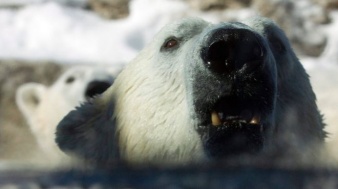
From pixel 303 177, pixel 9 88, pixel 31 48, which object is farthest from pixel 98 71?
pixel 303 177

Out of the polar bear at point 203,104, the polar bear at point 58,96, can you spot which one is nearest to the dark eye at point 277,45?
the polar bear at point 203,104

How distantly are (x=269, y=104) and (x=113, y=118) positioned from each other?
2.41ft

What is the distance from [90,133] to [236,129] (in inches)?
31.1

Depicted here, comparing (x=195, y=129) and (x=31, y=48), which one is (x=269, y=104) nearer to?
(x=195, y=129)

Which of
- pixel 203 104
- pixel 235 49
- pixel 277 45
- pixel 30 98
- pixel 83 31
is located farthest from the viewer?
pixel 83 31

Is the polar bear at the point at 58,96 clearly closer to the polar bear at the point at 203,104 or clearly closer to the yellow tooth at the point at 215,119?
the polar bear at the point at 203,104

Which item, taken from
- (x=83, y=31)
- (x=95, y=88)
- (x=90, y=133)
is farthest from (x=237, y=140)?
(x=83, y=31)

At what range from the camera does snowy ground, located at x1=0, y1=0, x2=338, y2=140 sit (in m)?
7.85

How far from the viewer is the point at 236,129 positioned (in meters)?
1.48

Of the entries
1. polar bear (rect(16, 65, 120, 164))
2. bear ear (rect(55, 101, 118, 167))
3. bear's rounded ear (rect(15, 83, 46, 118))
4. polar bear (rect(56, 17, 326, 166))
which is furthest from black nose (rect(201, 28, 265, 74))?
bear's rounded ear (rect(15, 83, 46, 118))

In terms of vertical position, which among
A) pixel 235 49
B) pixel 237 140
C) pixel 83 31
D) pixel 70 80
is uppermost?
pixel 83 31

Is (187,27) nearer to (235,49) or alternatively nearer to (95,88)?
(235,49)

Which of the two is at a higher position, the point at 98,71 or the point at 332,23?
the point at 332,23

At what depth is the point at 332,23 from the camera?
8367 mm
